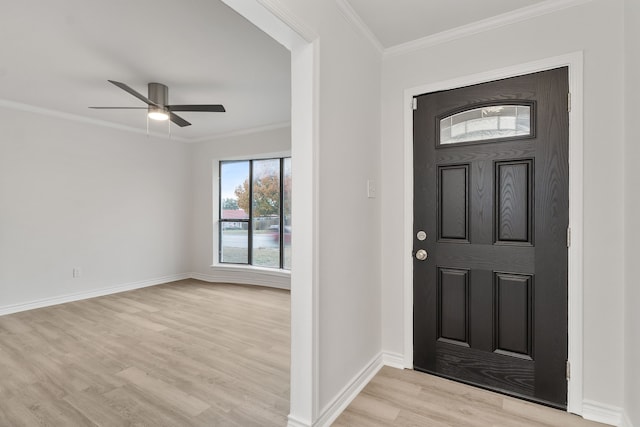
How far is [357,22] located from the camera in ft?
7.29

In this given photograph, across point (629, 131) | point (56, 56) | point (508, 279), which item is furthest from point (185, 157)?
point (629, 131)

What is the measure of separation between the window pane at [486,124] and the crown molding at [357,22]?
0.79m

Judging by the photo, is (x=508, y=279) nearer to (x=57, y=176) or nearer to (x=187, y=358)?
(x=187, y=358)

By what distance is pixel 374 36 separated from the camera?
2426mm

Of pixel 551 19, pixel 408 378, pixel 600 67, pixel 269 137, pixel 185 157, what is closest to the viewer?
pixel 600 67

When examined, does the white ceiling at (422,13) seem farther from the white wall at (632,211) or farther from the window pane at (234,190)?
the window pane at (234,190)

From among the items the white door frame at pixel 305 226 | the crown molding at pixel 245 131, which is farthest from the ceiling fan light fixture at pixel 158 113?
the white door frame at pixel 305 226

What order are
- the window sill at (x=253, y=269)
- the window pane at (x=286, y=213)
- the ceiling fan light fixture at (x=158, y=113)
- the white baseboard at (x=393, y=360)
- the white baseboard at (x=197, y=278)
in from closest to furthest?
the white baseboard at (x=393, y=360) < the ceiling fan light fixture at (x=158, y=113) < the white baseboard at (x=197, y=278) < the window sill at (x=253, y=269) < the window pane at (x=286, y=213)

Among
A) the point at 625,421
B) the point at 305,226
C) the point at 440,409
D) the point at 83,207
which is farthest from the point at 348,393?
the point at 83,207

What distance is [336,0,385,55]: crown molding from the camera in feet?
6.73

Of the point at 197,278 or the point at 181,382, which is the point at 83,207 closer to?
the point at 197,278

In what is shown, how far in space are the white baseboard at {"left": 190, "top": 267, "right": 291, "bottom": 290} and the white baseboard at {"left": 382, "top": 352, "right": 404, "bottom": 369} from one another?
2830 mm

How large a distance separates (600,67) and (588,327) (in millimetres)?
1574

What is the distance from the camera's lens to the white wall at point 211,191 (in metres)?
5.44
